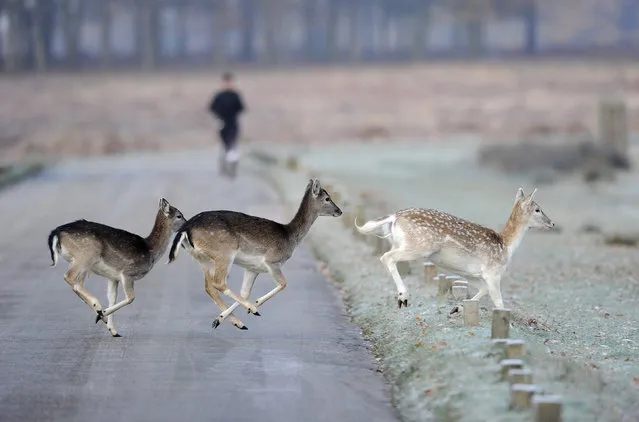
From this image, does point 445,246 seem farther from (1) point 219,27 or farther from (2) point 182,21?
(2) point 182,21

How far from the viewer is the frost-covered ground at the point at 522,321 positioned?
455 inches

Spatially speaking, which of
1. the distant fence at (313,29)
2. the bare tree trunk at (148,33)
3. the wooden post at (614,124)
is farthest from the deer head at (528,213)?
the distant fence at (313,29)

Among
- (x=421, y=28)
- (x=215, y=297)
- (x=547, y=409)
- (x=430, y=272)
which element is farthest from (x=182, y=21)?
(x=547, y=409)

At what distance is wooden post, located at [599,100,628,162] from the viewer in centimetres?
5322

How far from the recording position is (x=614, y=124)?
54031 mm

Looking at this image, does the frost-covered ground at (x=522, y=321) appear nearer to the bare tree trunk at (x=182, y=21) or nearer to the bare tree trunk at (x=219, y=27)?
the bare tree trunk at (x=219, y=27)

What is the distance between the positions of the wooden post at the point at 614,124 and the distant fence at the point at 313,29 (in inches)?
1765

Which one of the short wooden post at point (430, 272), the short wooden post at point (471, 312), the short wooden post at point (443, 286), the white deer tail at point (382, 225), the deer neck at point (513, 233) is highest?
the white deer tail at point (382, 225)

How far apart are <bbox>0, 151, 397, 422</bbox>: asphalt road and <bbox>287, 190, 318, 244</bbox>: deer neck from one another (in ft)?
2.98

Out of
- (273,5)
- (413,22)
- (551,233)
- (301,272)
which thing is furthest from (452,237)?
(413,22)

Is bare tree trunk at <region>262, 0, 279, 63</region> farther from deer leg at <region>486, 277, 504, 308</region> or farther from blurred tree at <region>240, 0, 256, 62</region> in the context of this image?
deer leg at <region>486, 277, 504, 308</region>

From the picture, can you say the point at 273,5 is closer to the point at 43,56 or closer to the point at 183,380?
the point at 43,56

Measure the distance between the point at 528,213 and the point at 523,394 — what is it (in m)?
5.74

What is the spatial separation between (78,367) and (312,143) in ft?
180
